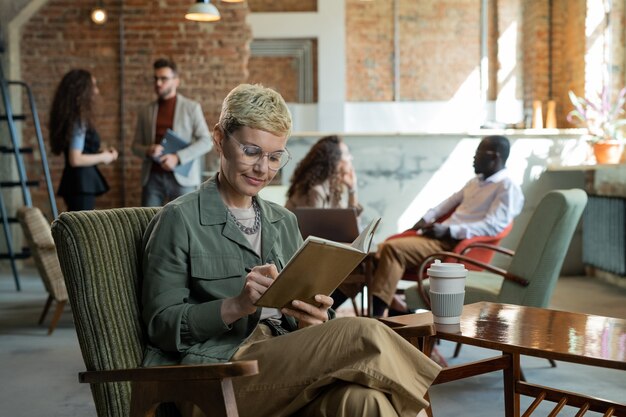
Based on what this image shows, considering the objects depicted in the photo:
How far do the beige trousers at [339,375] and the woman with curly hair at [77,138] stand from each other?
4.56 meters

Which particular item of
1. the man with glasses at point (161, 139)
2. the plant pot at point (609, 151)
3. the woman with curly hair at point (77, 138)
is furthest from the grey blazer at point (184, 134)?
the plant pot at point (609, 151)

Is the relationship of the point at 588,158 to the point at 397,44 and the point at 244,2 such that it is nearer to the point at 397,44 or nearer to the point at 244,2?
the point at 244,2

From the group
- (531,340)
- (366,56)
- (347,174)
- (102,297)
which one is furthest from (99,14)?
(531,340)

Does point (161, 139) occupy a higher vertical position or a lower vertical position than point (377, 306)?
higher

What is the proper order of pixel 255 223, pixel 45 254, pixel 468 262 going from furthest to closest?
1. pixel 45 254
2. pixel 468 262
3. pixel 255 223

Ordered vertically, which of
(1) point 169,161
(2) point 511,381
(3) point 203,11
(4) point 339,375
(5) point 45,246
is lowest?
(2) point 511,381

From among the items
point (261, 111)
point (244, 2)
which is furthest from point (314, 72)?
point (261, 111)

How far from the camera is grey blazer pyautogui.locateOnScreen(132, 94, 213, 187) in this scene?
6543 millimetres

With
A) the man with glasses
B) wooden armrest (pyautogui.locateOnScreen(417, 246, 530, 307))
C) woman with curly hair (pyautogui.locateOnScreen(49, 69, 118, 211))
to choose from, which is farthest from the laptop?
woman with curly hair (pyautogui.locateOnScreen(49, 69, 118, 211))

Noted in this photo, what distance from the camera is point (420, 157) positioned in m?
8.09

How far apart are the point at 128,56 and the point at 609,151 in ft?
15.9

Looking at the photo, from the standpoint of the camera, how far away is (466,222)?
525 centimetres

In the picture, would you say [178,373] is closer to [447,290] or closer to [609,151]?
[447,290]

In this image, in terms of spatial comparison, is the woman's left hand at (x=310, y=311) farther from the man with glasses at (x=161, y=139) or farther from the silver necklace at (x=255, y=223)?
the man with glasses at (x=161, y=139)
